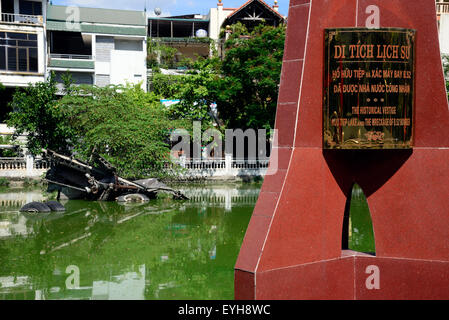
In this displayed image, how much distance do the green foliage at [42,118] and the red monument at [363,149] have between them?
52.9ft

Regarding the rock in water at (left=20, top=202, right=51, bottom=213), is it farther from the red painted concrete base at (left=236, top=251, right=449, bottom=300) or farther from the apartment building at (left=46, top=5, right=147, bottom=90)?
the apartment building at (left=46, top=5, right=147, bottom=90)

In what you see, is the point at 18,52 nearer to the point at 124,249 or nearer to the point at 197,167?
the point at 197,167

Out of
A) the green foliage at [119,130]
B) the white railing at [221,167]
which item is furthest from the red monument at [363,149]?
the white railing at [221,167]

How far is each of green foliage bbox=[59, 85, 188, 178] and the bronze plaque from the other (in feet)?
45.3

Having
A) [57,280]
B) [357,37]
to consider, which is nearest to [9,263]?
[57,280]

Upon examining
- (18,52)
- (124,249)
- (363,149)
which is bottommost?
(124,249)

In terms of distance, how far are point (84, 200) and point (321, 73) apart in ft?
44.2

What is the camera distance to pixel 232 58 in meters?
24.2

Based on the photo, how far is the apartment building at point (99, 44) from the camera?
28.9 m

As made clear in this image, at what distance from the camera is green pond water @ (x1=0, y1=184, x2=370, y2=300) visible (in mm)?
8344

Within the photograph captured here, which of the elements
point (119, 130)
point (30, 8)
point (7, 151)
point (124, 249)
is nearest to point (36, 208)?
point (119, 130)

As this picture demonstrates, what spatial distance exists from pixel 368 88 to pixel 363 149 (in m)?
0.83

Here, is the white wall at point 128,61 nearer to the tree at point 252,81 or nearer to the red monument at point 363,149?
the tree at point 252,81

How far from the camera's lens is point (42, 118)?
70.3 feet
